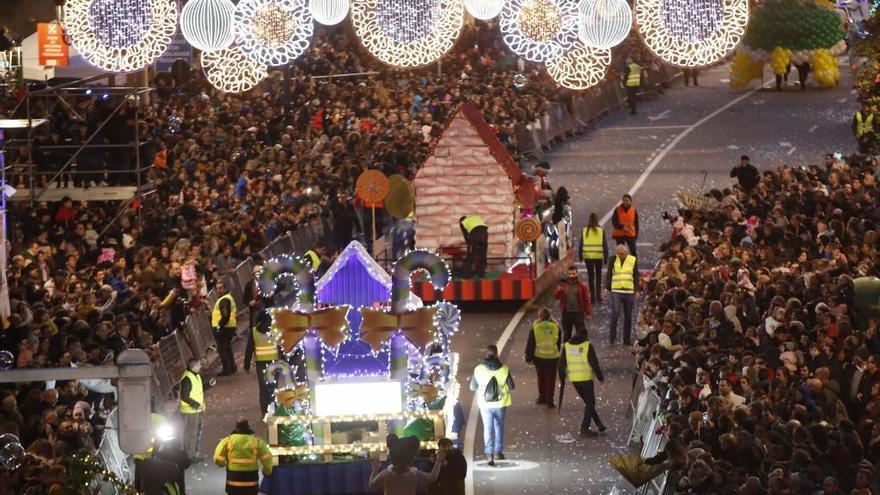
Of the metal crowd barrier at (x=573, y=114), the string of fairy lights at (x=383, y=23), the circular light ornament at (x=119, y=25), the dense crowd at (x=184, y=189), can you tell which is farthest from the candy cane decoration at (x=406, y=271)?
the metal crowd barrier at (x=573, y=114)

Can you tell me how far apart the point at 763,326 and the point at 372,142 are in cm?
1926

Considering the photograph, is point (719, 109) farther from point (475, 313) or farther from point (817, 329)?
point (817, 329)

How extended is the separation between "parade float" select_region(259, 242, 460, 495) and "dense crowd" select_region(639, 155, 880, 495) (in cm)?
269

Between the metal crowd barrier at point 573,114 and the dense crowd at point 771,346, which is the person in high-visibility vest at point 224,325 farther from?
the metal crowd barrier at point 573,114

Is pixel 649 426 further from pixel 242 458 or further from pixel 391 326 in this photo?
pixel 242 458

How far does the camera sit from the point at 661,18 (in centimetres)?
2655

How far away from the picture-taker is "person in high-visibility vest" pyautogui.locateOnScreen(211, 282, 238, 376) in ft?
92.5

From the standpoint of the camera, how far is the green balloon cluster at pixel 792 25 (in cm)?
5450

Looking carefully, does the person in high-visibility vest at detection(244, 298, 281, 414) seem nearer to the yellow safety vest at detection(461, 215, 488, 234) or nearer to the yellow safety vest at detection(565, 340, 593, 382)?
the yellow safety vest at detection(565, 340, 593, 382)

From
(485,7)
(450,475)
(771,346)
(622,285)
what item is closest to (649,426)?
(771,346)

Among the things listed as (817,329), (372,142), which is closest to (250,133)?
(372,142)

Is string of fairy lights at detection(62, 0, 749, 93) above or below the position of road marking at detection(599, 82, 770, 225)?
above

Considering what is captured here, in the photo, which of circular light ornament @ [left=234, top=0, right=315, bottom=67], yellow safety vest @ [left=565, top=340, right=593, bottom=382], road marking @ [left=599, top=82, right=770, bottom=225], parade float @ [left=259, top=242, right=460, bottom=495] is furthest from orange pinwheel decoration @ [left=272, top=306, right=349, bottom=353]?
road marking @ [left=599, top=82, right=770, bottom=225]

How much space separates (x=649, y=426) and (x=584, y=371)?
152 cm
